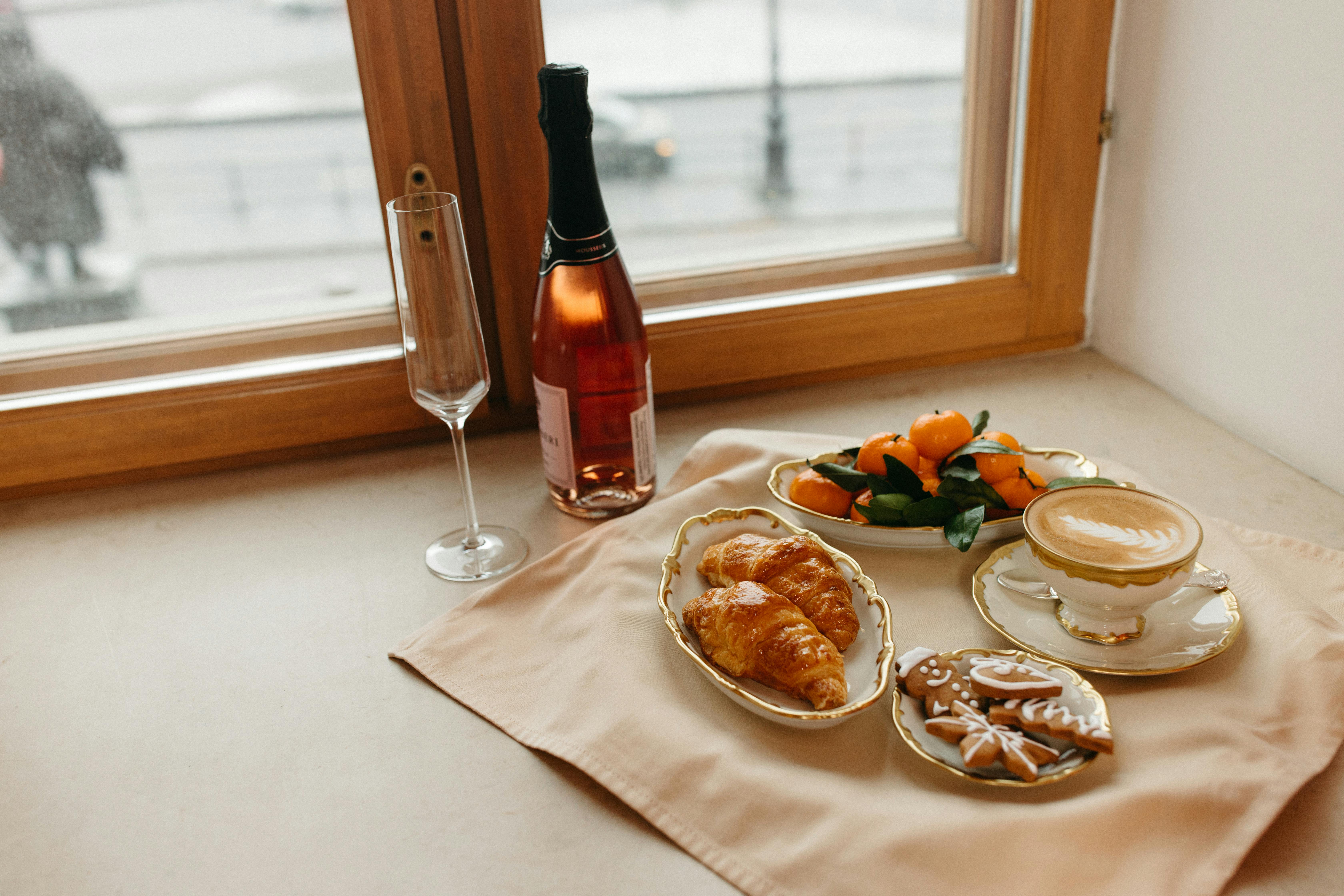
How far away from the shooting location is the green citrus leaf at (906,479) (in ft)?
2.59

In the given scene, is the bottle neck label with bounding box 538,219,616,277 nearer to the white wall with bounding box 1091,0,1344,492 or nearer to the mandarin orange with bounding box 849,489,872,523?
the mandarin orange with bounding box 849,489,872,523

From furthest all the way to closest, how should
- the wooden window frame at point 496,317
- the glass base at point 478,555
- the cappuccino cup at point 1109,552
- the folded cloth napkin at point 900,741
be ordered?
the wooden window frame at point 496,317 < the glass base at point 478,555 < the cappuccino cup at point 1109,552 < the folded cloth napkin at point 900,741

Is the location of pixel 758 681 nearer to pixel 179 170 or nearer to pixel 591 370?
pixel 591 370

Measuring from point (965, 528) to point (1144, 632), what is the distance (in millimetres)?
141

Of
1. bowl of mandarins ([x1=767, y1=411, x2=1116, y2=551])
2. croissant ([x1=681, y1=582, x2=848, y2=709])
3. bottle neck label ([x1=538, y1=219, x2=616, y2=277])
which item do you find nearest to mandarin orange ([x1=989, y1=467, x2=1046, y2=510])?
bowl of mandarins ([x1=767, y1=411, x2=1116, y2=551])

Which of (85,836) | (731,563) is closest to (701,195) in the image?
(731,563)

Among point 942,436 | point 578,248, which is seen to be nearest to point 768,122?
point 578,248

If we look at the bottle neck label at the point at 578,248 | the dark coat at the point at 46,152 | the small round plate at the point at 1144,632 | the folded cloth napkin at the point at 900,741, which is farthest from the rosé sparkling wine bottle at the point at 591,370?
the dark coat at the point at 46,152

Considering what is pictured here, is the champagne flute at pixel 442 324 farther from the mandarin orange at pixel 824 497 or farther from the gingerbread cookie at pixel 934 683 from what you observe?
the gingerbread cookie at pixel 934 683

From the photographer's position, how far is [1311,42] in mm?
864

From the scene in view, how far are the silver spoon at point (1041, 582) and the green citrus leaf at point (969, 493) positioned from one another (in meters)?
0.06

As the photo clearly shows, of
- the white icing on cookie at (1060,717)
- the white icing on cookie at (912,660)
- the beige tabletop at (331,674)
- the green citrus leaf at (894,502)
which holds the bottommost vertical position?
the beige tabletop at (331,674)

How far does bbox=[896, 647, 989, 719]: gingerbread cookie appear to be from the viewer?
60 centimetres

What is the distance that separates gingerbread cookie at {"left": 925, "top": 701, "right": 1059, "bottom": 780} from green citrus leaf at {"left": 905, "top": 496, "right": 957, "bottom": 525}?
0.70ft
